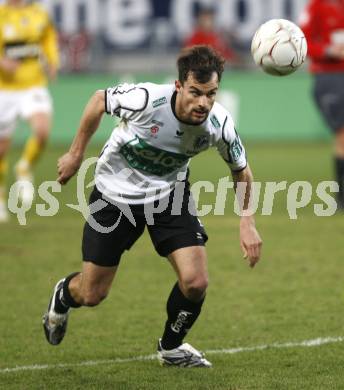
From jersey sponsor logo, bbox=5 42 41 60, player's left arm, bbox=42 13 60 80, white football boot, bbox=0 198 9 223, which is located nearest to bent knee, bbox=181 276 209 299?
white football boot, bbox=0 198 9 223

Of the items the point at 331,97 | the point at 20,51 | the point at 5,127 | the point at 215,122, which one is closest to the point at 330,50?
the point at 331,97

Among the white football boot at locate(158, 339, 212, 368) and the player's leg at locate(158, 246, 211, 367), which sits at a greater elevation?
the player's leg at locate(158, 246, 211, 367)

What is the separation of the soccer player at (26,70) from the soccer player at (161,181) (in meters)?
6.35

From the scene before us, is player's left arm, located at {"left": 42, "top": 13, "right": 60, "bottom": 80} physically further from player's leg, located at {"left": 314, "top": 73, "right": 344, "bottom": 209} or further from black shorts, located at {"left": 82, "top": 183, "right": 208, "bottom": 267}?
black shorts, located at {"left": 82, "top": 183, "right": 208, "bottom": 267}

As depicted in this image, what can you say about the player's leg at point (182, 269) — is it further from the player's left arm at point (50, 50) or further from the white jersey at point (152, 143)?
the player's left arm at point (50, 50)

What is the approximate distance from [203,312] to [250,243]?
182 cm

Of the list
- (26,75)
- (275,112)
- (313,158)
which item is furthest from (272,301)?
(275,112)

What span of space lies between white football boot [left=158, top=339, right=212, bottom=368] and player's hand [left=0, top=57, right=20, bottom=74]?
6.94 m

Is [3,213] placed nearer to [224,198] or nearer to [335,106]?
[224,198]

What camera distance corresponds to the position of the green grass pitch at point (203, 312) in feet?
18.9

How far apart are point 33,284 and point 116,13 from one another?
14147 millimetres

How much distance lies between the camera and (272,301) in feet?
25.5

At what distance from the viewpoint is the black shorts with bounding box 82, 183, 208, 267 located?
596 cm

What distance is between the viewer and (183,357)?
238 inches
